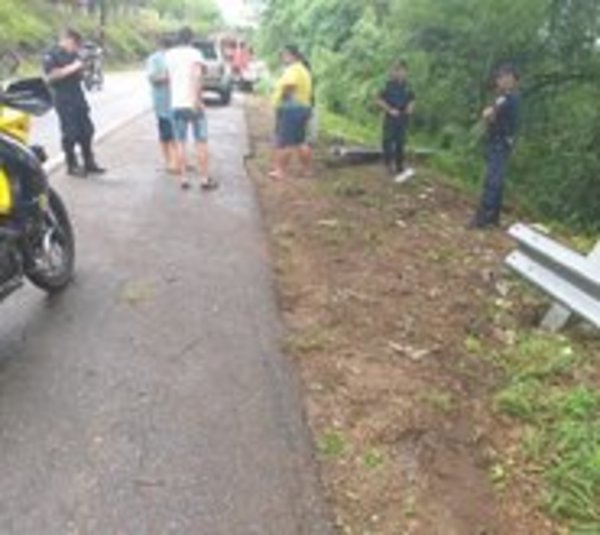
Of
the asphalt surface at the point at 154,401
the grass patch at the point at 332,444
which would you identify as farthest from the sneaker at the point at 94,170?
the grass patch at the point at 332,444

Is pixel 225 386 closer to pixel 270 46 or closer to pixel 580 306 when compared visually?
pixel 580 306

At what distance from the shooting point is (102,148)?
1545cm

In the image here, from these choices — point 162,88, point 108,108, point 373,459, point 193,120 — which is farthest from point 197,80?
point 108,108

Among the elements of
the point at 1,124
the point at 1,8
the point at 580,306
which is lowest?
the point at 1,8

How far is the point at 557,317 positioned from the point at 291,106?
24.3 feet

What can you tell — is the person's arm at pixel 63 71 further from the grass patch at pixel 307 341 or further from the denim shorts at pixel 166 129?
the grass patch at pixel 307 341

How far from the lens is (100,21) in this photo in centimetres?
6481

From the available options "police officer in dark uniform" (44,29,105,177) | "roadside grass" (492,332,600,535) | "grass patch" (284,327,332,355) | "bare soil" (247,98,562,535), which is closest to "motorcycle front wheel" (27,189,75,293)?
"bare soil" (247,98,562,535)

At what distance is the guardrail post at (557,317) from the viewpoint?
6.76m

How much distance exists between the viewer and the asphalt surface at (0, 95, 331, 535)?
424 cm

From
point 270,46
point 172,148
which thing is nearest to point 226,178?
point 172,148

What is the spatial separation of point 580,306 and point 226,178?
759 centimetres

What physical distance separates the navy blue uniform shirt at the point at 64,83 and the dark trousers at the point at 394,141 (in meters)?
4.36

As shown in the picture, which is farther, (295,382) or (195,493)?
(295,382)
